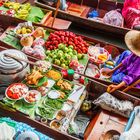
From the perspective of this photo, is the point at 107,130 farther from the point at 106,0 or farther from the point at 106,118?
the point at 106,0

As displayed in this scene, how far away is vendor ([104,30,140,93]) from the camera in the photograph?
16.4 ft

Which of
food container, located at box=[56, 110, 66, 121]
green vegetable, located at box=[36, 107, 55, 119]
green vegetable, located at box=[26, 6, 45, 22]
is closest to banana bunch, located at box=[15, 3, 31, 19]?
green vegetable, located at box=[26, 6, 45, 22]

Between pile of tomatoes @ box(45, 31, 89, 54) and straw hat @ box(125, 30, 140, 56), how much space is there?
127 centimetres

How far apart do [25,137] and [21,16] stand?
3.66 metres

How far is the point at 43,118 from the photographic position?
455 centimetres

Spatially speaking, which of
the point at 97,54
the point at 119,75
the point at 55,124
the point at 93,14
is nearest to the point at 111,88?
the point at 119,75

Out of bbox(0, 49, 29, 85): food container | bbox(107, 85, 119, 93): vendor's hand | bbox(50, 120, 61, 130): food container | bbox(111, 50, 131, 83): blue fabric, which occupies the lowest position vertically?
bbox(50, 120, 61, 130): food container

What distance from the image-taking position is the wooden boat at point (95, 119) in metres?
4.46

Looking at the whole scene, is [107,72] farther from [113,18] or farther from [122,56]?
[113,18]

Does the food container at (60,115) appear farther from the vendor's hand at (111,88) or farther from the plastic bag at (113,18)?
the plastic bag at (113,18)

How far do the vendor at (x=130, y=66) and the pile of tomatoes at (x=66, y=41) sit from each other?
1081 mm


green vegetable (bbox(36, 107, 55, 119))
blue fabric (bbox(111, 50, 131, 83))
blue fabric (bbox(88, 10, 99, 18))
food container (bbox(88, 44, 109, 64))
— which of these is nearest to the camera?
green vegetable (bbox(36, 107, 55, 119))

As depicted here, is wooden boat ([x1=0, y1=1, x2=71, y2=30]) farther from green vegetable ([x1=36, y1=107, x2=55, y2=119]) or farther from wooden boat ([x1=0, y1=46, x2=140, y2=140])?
green vegetable ([x1=36, y1=107, x2=55, y2=119])

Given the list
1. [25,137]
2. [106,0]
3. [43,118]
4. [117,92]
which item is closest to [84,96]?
[117,92]
